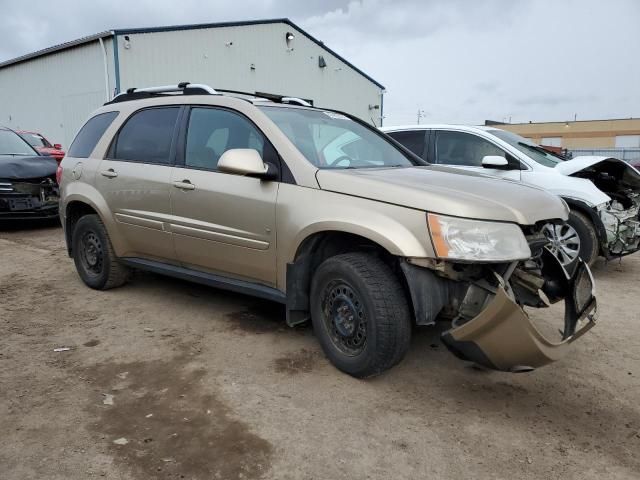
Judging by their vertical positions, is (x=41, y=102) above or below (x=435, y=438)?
above

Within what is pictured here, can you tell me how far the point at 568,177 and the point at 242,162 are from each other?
13.5 ft

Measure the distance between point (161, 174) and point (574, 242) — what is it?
14.4 feet

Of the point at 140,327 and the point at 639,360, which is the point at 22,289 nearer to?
the point at 140,327

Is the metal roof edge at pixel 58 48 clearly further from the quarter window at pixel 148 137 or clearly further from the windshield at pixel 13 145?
the quarter window at pixel 148 137

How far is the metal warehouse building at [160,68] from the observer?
14.4 m

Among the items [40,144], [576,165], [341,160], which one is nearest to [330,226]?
[341,160]

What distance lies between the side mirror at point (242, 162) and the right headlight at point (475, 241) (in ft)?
3.99

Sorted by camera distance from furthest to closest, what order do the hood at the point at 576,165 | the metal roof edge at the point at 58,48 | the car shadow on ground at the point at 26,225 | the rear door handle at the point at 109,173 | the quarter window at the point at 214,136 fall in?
the metal roof edge at the point at 58,48 → the car shadow on ground at the point at 26,225 → the hood at the point at 576,165 → the rear door handle at the point at 109,173 → the quarter window at the point at 214,136

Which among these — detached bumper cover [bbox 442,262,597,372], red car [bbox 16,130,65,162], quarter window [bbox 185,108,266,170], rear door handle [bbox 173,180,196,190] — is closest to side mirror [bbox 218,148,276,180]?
quarter window [bbox 185,108,266,170]

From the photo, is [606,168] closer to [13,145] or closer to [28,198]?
[28,198]

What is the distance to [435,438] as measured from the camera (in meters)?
2.52

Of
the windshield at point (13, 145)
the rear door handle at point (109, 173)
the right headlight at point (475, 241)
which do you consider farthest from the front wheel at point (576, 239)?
the windshield at point (13, 145)

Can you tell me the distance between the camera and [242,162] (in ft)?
10.4

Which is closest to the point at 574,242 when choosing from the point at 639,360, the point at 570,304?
the point at 639,360
